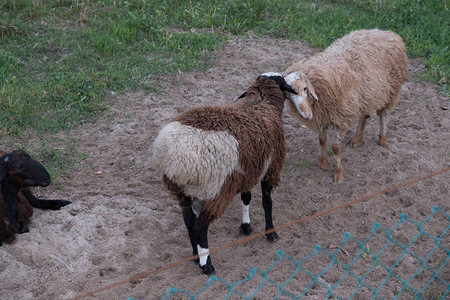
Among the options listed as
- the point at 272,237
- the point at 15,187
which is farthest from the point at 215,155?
the point at 15,187

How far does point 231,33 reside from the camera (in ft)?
28.2

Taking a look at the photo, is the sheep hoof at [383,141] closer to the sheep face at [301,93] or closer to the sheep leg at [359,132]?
the sheep leg at [359,132]

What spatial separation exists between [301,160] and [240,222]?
1.51 m

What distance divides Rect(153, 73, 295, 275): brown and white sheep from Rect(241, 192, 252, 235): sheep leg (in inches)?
10.6

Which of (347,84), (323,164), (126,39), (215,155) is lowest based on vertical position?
(323,164)

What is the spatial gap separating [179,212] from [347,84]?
2454 millimetres

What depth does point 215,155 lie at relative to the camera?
3.82 m

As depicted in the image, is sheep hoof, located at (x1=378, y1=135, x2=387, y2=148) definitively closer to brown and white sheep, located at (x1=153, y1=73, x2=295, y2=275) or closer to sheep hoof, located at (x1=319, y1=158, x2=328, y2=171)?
sheep hoof, located at (x1=319, y1=158, x2=328, y2=171)

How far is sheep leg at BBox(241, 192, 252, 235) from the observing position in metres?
4.74

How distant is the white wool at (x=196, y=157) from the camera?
373 centimetres

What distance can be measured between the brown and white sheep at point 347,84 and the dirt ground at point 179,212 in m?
0.52

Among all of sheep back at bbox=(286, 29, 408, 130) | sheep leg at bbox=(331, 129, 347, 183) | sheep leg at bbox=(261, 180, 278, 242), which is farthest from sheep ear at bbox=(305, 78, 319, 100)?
sheep leg at bbox=(261, 180, 278, 242)

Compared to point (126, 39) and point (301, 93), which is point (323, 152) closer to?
point (301, 93)

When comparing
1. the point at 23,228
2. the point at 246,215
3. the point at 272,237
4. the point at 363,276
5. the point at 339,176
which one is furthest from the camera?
the point at 339,176
